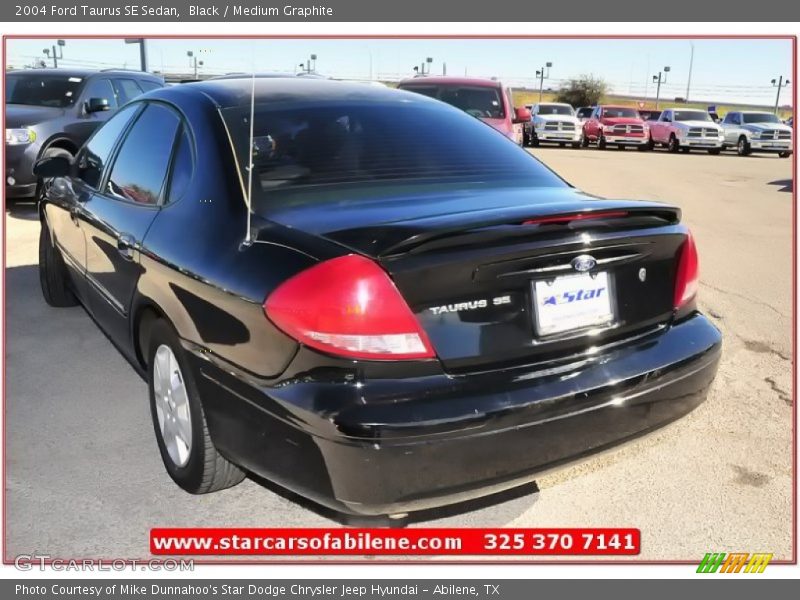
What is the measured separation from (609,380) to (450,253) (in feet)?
2.34

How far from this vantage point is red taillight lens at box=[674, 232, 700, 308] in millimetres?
2898

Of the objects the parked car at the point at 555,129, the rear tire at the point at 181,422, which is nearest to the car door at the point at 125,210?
the rear tire at the point at 181,422

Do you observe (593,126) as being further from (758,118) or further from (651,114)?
(758,118)

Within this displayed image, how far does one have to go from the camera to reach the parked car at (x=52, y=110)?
30.8 ft

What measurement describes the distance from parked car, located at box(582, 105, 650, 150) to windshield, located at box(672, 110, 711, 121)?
1.15 m

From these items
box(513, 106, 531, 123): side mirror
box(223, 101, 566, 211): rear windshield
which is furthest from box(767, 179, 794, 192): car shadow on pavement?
box(223, 101, 566, 211): rear windshield

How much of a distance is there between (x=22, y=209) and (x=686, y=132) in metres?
23.0

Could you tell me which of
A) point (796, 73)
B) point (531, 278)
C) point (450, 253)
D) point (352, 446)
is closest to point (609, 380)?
point (531, 278)

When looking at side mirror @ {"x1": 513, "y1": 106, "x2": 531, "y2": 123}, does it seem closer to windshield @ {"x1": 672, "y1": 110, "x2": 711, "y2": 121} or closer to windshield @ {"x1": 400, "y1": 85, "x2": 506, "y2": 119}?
windshield @ {"x1": 400, "y1": 85, "x2": 506, "y2": 119}

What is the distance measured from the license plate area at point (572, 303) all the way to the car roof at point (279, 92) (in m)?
1.51

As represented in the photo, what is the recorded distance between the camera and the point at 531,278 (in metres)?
2.40

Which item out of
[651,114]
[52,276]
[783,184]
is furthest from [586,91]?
[52,276]

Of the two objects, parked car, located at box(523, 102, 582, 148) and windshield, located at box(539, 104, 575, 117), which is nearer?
parked car, located at box(523, 102, 582, 148)

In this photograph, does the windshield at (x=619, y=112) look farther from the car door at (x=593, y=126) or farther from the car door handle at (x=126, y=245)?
the car door handle at (x=126, y=245)
